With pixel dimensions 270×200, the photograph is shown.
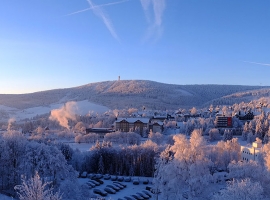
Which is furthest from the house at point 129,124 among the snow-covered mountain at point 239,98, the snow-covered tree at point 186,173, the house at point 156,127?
the snow-covered mountain at point 239,98

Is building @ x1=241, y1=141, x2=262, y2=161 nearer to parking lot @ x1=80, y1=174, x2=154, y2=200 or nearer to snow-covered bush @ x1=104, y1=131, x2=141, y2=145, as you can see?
parking lot @ x1=80, y1=174, x2=154, y2=200

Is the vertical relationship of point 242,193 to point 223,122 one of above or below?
below

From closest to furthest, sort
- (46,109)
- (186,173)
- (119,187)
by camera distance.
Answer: (186,173)
(119,187)
(46,109)

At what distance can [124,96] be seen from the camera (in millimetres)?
158500

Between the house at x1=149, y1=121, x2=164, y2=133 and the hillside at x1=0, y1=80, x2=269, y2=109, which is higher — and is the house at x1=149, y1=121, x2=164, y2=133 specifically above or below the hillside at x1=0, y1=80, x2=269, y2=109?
below

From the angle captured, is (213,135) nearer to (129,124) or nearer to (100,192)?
(129,124)

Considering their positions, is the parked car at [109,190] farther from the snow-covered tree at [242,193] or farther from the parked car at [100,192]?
the snow-covered tree at [242,193]

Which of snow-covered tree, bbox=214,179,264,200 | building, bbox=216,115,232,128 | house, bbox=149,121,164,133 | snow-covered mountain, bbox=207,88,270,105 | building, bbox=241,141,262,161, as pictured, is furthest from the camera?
snow-covered mountain, bbox=207,88,270,105

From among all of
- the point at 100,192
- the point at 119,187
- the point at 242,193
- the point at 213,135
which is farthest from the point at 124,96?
the point at 242,193

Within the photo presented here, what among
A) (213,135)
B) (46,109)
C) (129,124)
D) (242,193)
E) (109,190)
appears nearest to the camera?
(242,193)

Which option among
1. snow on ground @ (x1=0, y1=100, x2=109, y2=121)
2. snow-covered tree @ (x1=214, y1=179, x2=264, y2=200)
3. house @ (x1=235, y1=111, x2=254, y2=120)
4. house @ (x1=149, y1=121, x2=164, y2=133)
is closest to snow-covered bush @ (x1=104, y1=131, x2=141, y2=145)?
house @ (x1=149, y1=121, x2=164, y2=133)

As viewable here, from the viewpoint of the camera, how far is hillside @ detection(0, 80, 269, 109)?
141 m

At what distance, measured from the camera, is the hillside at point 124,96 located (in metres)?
141

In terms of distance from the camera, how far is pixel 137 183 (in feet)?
90.3
